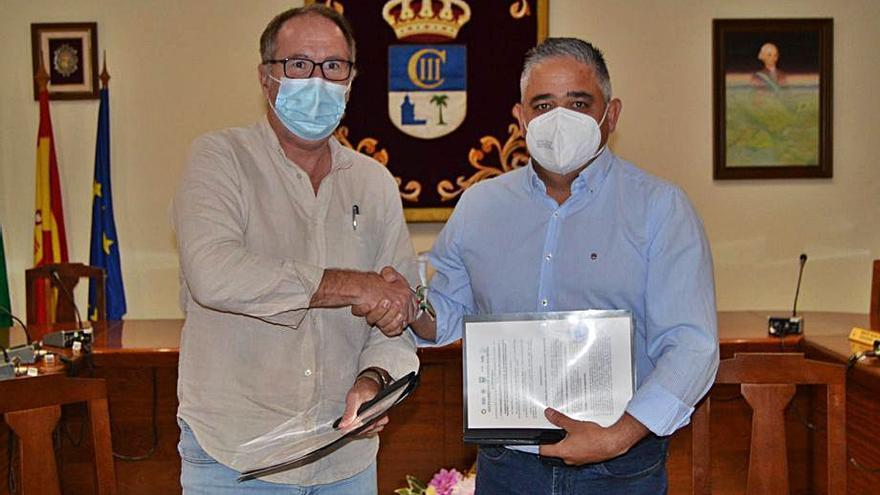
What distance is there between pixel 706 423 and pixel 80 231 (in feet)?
14.9

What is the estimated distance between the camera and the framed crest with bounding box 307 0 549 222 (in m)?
5.39

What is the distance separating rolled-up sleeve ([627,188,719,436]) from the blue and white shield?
3732mm

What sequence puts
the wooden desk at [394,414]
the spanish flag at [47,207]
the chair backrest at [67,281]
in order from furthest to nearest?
the spanish flag at [47,207] → the chair backrest at [67,281] → the wooden desk at [394,414]

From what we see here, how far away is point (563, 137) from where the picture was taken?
176 cm

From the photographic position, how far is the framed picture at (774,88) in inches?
210

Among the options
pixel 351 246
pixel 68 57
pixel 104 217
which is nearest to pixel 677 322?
pixel 351 246

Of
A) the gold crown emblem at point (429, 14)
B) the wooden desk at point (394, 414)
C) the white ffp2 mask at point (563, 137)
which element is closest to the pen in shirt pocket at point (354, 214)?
the white ffp2 mask at point (563, 137)

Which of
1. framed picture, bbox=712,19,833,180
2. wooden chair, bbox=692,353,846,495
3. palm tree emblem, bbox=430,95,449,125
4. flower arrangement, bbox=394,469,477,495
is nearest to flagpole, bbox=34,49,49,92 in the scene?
palm tree emblem, bbox=430,95,449,125

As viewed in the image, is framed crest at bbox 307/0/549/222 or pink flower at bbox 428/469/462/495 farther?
framed crest at bbox 307/0/549/222

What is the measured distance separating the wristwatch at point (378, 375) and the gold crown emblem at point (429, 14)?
384cm

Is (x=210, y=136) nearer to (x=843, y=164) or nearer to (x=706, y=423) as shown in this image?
(x=706, y=423)

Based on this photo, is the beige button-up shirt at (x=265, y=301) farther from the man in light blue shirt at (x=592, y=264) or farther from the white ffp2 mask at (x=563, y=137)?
the white ffp2 mask at (x=563, y=137)

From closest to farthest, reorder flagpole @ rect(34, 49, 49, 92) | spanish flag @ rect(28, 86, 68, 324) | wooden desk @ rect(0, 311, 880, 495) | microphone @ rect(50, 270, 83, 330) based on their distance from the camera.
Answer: wooden desk @ rect(0, 311, 880, 495), microphone @ rect(50, 270, 83, 330), flagpole @ rect(34, 49, 49, 92), spanish flag @ rect(28, 86, 68, 324)

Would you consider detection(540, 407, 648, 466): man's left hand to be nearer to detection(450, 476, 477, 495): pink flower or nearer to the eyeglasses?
the eyeglasses
